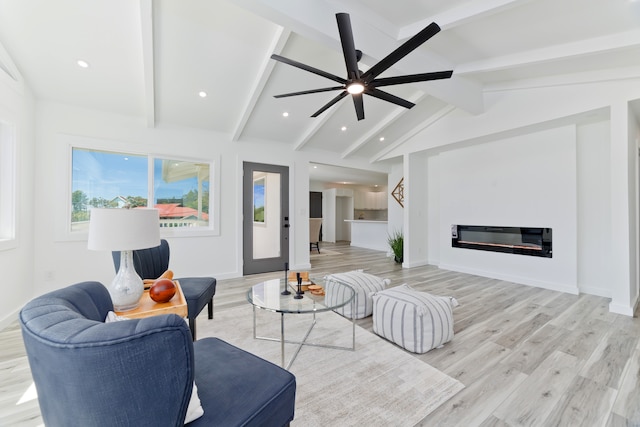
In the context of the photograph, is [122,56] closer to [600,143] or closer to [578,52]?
[578,52]

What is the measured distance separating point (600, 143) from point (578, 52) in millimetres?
1723

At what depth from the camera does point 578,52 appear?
283 centimetres

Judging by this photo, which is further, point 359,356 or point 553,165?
point 553,165

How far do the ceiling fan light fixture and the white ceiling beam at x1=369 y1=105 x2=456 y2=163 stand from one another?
3188 mm

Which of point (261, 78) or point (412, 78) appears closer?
point (412, 78)

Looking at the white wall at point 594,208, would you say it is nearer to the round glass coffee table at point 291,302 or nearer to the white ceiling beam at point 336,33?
the white ceiling beam at point 336,33

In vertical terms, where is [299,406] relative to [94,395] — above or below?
below

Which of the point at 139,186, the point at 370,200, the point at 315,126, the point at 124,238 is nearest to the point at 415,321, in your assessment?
the point at 124,238

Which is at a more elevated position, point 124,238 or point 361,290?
point 124,238

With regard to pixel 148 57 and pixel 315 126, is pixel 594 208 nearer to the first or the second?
pixel 315 126

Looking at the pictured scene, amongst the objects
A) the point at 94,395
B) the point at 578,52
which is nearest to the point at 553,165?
the point at 578,52

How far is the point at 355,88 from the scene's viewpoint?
2406mm

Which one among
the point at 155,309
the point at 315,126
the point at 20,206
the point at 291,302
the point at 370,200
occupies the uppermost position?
the point at 315,126

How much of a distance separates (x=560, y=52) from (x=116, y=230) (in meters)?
4.52
